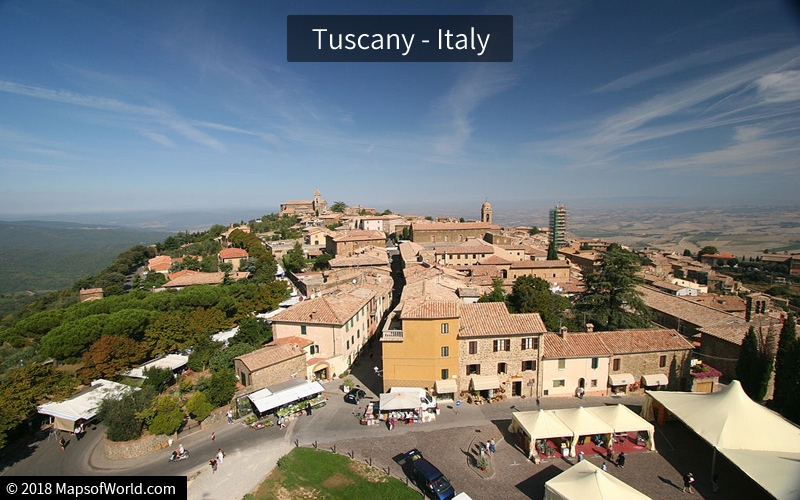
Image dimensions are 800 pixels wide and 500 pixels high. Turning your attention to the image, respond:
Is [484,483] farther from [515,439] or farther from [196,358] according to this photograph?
[196,358]

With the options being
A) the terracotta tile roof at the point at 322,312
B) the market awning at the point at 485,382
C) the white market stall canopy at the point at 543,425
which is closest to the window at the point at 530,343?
the market awning at the point at 485,382

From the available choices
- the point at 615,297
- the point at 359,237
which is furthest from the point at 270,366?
the point at 359,237

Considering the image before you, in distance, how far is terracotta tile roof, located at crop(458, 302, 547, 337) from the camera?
Result: 22594mm

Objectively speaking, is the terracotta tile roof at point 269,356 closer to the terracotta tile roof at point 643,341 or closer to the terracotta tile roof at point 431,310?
the terracotta tile roof at point 431,310

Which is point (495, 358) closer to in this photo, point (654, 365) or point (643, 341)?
point (643, 341)

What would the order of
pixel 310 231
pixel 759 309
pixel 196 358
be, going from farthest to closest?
pixel 310 231 < pixel 759 309 < pixel 196 358

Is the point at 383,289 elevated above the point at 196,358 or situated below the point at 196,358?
above

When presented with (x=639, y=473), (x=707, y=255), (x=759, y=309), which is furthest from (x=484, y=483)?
(x=707, y=255)

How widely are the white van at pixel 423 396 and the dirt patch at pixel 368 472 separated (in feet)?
16.3

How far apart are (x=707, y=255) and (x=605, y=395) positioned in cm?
10556

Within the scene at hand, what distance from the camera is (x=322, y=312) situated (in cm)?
2800

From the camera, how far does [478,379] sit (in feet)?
74.4

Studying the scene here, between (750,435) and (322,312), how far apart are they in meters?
24.7

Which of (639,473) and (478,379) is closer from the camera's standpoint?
(639,473)
